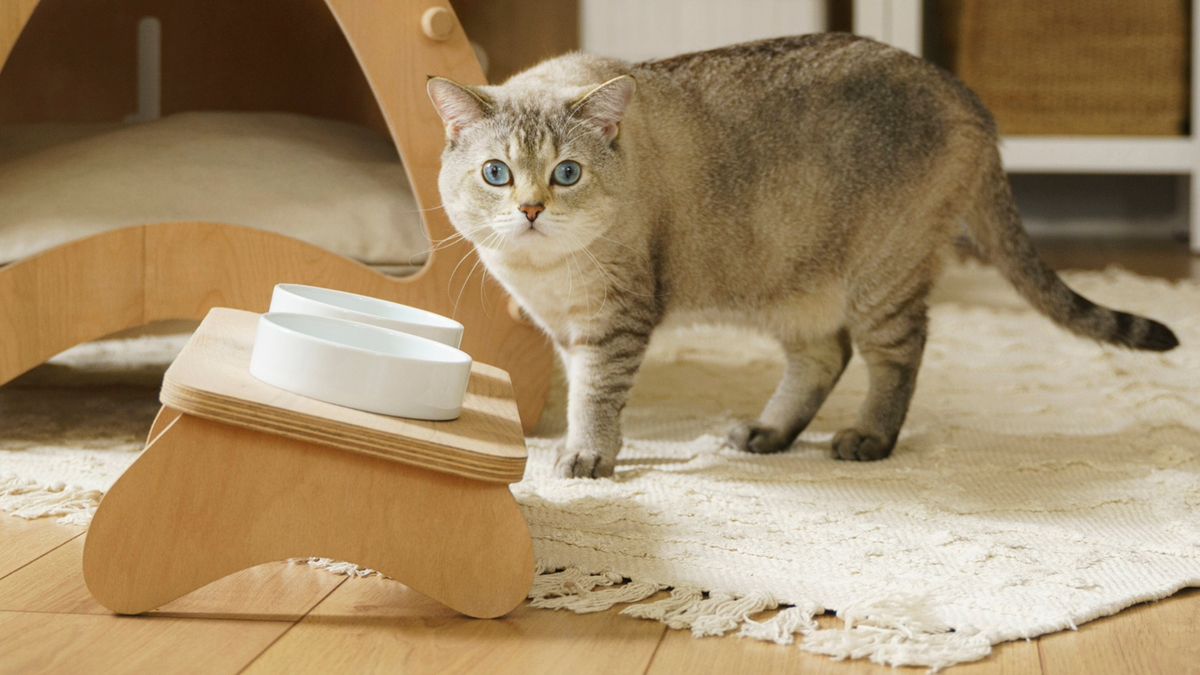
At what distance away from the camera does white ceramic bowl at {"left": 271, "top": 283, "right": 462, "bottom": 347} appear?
51.4 inches

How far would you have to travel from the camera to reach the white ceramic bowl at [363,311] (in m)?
1.30

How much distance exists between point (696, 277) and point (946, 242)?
0.36 meters

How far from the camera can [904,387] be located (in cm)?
179

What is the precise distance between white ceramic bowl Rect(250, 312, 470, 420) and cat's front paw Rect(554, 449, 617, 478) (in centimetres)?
43

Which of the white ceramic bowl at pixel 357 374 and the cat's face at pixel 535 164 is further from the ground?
the cat's face at pixel 535 164

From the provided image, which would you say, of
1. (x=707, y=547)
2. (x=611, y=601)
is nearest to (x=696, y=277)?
(x=707, y=547)

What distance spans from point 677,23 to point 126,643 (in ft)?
9.63

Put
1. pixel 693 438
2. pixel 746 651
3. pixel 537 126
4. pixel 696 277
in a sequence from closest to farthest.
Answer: pixel 746 651
pixel 537 126
pixel 696 277
pixel 693 438

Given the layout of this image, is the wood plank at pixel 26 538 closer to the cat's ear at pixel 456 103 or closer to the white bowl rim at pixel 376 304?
the white bowl rim at pixel 376 304

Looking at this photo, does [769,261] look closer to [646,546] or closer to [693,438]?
[693,438]

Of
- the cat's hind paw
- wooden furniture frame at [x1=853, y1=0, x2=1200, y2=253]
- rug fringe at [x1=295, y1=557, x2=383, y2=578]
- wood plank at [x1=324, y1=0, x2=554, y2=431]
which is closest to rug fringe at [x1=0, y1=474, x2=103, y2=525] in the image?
rug fringe at [x1=295, y1=557, x2=383, y2=578]

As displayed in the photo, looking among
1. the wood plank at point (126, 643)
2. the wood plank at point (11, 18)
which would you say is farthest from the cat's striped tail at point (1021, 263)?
the wood plank at point (11, 18)

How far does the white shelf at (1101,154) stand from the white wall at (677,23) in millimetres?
753

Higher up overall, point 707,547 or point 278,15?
point 278,15
